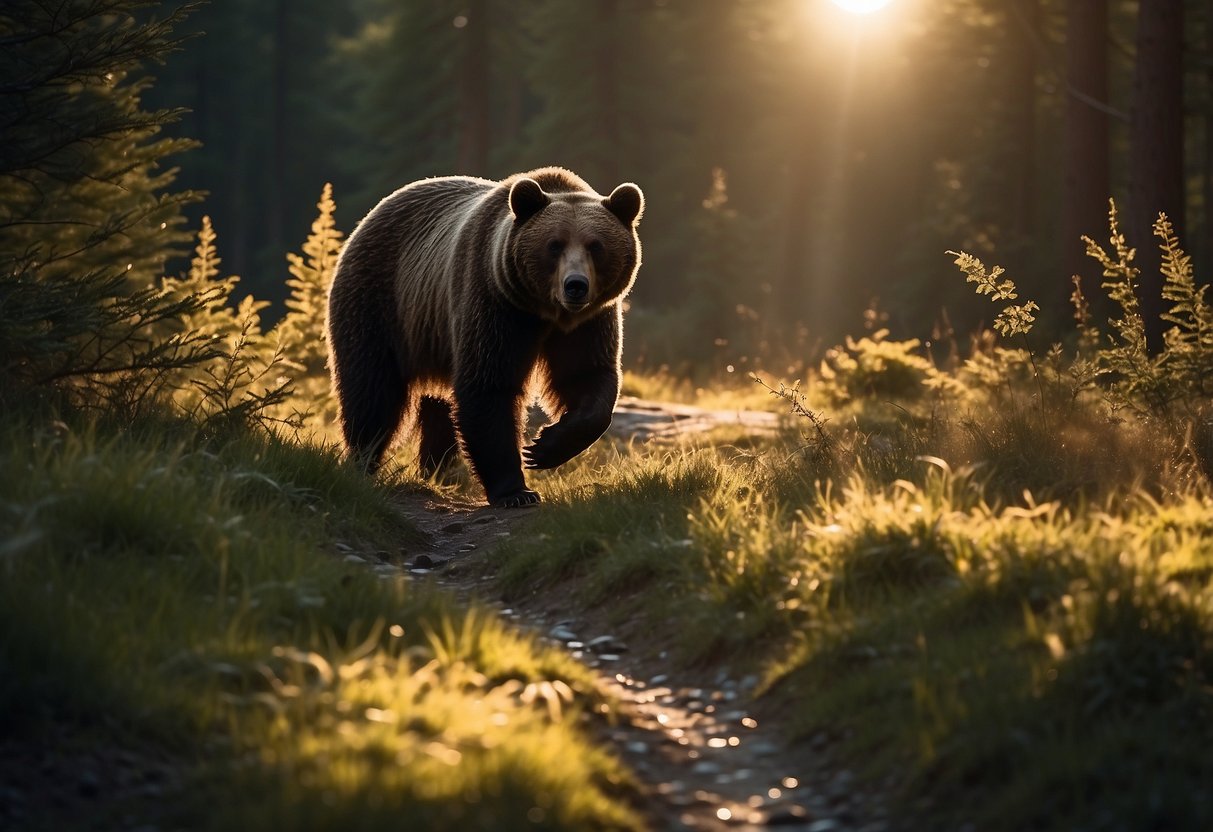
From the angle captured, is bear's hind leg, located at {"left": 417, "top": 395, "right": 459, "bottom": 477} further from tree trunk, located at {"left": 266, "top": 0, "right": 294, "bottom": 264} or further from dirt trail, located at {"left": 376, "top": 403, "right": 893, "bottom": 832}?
tree trunk, located at {"left": 266, "top": 0, "right": 294, "bottom": 264}

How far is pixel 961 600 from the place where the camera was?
4570 mm

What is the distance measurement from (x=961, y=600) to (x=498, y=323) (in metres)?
4.01

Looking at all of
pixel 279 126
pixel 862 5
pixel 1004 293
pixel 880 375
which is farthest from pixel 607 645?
pixel 279 126

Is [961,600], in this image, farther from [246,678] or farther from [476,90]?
[476,90]

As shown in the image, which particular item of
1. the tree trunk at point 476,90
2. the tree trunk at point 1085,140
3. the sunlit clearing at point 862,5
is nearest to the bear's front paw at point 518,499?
the tree trunk at point 1085,140

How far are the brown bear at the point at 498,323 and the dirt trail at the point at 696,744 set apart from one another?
1663 mm

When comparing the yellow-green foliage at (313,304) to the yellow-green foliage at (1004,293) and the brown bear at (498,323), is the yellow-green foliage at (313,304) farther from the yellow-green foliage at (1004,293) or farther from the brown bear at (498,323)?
the yellow-green foliage at (1004,293)

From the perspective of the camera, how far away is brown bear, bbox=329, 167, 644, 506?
7836 millimetres

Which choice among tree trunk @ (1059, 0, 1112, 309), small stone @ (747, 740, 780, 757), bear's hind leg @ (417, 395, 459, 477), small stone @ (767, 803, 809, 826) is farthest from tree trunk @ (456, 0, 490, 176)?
small stone @ (767, 803, 809, 826)

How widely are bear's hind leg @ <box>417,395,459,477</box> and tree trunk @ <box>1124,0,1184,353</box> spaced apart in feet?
21.5

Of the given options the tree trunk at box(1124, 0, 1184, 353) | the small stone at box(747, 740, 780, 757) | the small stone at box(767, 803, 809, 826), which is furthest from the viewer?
the tree trunk at box(1124, 0, 1184, 353)

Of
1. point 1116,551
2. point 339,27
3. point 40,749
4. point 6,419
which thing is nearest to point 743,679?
point 1116,551

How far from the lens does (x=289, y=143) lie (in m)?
51.0

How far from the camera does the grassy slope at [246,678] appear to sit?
3.32 m
